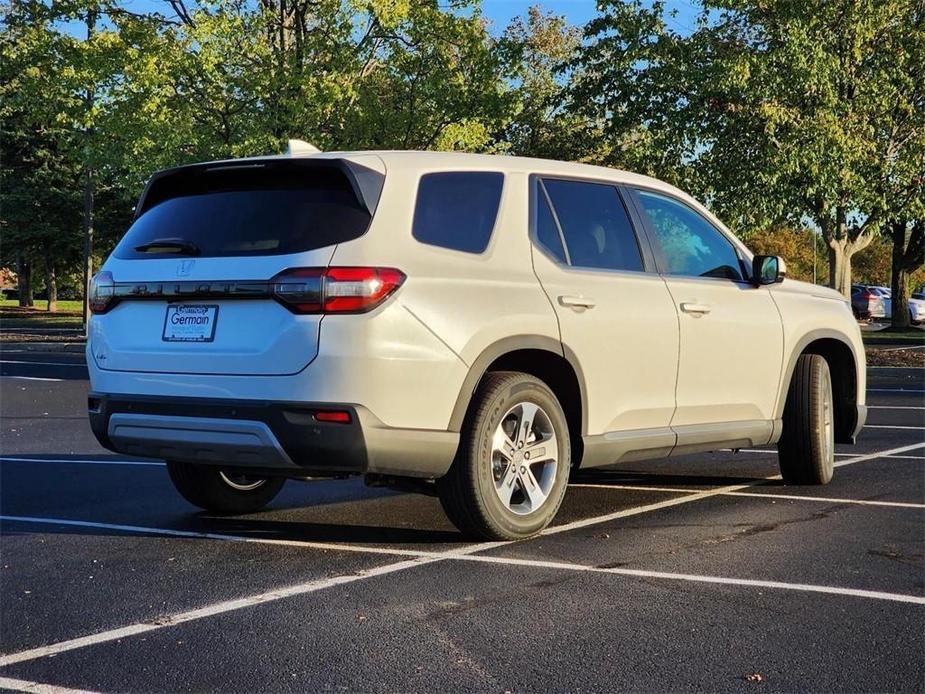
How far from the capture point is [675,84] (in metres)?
22.7

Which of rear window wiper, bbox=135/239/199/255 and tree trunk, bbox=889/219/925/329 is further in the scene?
tree trunk, bbox=889/219/925/329

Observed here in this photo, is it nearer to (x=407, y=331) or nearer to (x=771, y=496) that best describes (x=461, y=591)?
(x=407, y=331)

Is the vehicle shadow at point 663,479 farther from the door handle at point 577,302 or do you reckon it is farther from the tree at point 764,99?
the tree at point 764,99

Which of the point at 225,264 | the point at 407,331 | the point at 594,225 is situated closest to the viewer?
the point at 407,331

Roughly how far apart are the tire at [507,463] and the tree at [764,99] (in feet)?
52.3

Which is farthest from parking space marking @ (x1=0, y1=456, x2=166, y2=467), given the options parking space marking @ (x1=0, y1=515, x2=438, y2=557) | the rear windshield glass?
the rear windshield glass

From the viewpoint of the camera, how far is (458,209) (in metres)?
6.09

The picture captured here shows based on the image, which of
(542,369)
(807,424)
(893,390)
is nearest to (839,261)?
(893,390)

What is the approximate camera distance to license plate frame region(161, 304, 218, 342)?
5750 millimetres

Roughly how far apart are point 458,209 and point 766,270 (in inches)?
98.7

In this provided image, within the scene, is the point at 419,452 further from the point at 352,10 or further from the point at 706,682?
the point at 352,10

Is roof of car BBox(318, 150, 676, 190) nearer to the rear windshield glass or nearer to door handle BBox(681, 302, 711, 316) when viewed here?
the rear windshield glass

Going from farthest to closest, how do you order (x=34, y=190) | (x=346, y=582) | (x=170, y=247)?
(x=34, y=190) < (x=170, y=247) < (x=346, y=582)

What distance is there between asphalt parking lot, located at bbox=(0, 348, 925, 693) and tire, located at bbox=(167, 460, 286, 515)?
127 millimetres
